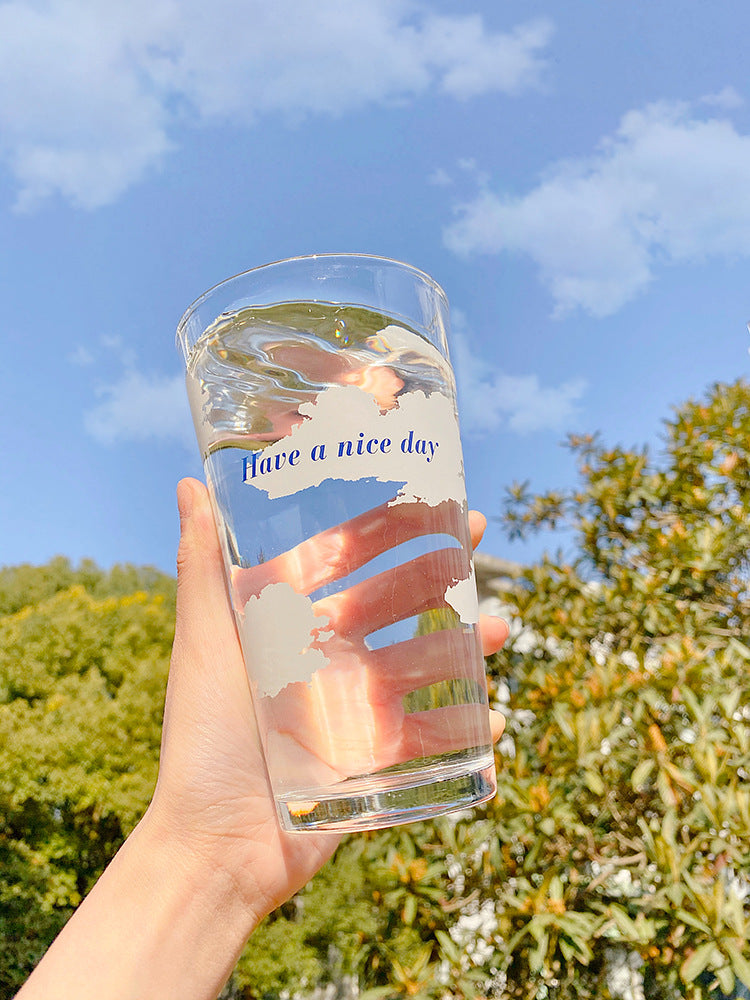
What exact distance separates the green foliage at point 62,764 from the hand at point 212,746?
5.90 m

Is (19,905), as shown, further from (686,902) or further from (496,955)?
(686,902)

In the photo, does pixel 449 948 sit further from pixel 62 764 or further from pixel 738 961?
pixel 62 764

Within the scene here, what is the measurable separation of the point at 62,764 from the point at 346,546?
22.2 feet

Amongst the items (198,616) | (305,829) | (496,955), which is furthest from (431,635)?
(496,955)

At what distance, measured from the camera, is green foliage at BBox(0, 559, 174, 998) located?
6.63m

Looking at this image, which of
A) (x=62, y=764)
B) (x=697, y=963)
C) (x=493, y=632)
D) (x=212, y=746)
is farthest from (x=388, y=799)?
(x=62, y=764)

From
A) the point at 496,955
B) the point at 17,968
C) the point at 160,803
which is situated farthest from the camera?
the point at 17,968

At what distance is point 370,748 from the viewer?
2.97ft

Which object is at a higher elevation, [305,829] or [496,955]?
[305,829]

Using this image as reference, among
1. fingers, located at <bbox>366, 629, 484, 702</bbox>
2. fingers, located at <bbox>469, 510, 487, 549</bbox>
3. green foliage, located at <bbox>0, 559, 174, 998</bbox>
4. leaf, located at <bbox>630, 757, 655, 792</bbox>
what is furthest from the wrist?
green foliage, located at <bbox>0, 559, 174, 998</bbox>

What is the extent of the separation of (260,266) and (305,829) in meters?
0.67

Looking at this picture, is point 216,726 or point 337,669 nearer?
point 337,669

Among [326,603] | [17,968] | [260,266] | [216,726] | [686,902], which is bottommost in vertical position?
[17,968]

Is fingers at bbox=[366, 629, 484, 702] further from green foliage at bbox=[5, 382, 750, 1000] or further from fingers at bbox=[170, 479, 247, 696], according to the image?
fingers at bbox=[170, 479, 247, 696]
